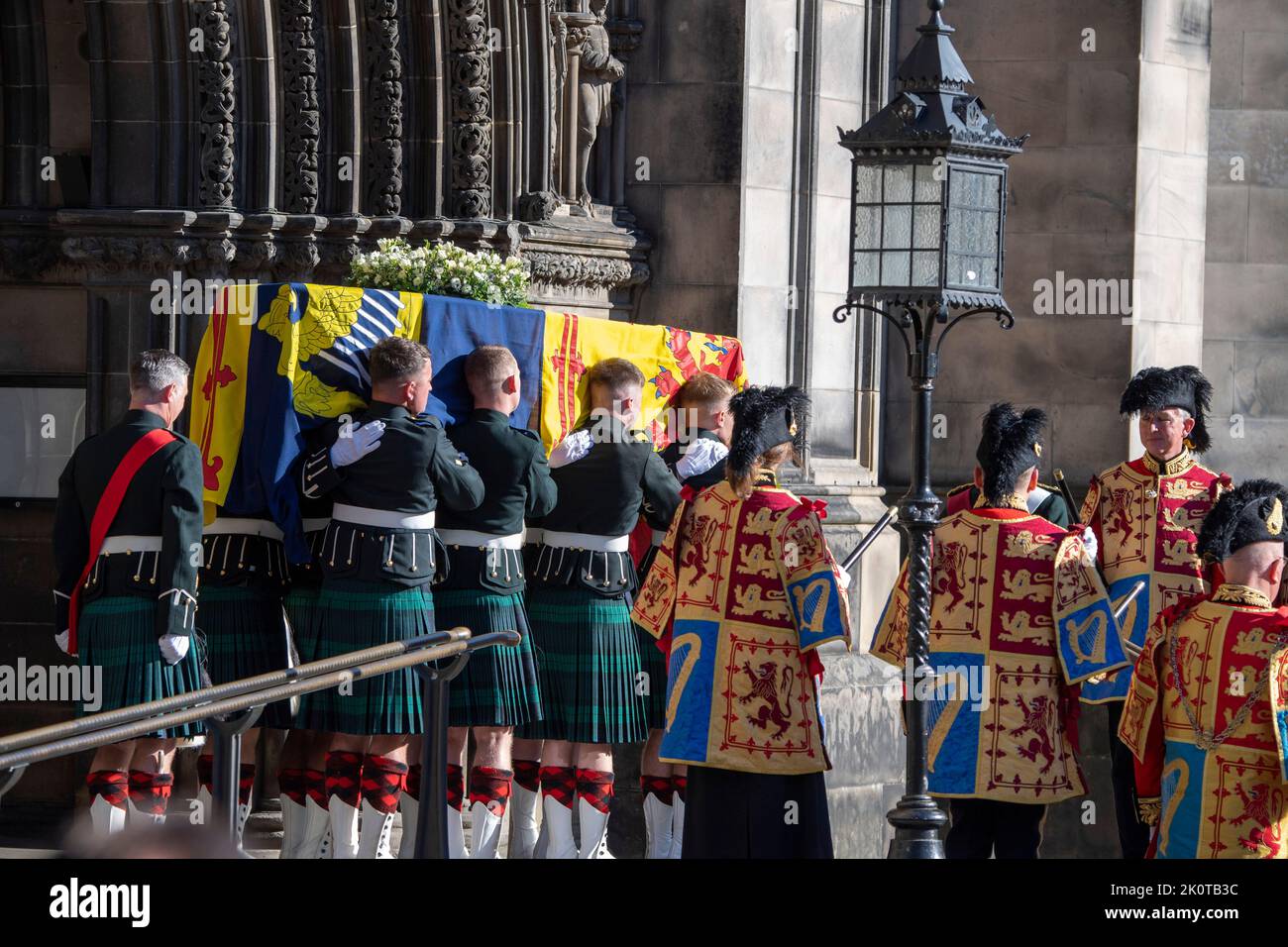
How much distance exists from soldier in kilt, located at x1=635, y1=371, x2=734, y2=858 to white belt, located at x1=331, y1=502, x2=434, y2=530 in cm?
117

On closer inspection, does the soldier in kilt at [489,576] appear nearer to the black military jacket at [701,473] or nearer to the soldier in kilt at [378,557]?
the soldier in kilt at [378,557]

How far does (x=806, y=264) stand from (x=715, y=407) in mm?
2085

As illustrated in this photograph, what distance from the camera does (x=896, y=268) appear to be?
8.13 meters

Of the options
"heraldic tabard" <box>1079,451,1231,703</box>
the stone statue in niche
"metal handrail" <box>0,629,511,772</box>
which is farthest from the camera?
the stone statue in niche

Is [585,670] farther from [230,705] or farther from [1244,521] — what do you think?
[1244,521]

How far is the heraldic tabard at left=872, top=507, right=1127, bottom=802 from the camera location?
7.94 m

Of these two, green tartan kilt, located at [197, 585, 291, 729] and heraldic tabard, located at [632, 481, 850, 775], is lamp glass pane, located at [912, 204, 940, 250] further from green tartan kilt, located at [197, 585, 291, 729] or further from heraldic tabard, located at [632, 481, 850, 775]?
green tartan kilt, located at [197, 585, 291, 729]

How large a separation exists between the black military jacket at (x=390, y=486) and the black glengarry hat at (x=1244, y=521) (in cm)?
270

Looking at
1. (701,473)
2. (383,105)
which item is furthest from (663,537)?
(383,105)

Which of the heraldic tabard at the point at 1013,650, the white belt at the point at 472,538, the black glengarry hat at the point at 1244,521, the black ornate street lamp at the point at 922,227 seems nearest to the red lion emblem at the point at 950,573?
the heraldic tabard at the point at 1013,650

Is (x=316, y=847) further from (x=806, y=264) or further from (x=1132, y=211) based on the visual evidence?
(x=1132, y=211)

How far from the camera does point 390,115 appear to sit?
32.9 ft

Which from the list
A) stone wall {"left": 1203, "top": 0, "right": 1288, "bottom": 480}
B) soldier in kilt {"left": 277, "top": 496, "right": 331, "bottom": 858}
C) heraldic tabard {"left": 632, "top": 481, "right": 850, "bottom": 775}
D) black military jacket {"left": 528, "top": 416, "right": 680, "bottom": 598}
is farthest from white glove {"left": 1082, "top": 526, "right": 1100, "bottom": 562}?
stone wall {"left": 1203, "top": 0, "right": 1288, "bottom": 480}
